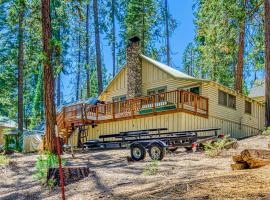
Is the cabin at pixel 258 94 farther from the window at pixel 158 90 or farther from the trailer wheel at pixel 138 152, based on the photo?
the trailer wheel at pixel 138 152

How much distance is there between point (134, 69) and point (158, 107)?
4894 mm

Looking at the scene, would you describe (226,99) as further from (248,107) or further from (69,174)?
(69,174)

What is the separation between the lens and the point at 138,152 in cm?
1101

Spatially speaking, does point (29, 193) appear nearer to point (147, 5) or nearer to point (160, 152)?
point (160, 152)

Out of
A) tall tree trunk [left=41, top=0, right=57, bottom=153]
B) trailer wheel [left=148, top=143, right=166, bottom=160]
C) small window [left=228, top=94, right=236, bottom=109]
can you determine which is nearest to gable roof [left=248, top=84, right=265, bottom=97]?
small window [left=228, top=94, right=236, bottom=109]

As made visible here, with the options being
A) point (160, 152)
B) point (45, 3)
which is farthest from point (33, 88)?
point (160, 152)

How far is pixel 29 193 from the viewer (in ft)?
25.8

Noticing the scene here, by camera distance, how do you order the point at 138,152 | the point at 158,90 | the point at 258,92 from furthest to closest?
1. the point at 258,92
2. the point at 158,90
3. the point at 138,152

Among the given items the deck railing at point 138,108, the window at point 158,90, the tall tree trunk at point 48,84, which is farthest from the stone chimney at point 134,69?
the tall tree trunk at point 48,84

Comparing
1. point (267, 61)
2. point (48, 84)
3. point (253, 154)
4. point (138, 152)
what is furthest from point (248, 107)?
point (253, 154)

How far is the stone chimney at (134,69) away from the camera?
21922 millimetres

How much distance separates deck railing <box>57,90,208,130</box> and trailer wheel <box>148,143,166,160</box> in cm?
673

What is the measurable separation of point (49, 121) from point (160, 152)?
159 inches

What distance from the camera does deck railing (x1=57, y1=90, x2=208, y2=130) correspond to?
1756 cm
